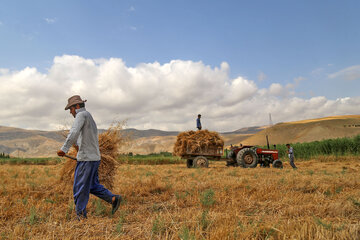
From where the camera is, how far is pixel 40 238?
307 cm

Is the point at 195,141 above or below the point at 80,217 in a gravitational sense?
above

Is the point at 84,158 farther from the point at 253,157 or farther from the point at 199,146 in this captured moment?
the point at 253,157

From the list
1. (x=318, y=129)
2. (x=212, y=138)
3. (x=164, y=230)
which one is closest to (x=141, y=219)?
(x=164, y=230)

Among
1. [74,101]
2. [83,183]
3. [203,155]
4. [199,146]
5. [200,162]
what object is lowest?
[200,162]

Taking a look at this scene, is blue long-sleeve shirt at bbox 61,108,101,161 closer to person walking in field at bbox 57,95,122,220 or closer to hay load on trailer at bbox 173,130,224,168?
person walking in field at bbox 57,95,122,220

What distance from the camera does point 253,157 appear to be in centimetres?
1463

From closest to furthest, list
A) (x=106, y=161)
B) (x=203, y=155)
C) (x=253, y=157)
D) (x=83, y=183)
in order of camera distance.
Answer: (x=83, y=183) → (x=106, y=161) → (x=203, y=155) → (x=253, y=157)

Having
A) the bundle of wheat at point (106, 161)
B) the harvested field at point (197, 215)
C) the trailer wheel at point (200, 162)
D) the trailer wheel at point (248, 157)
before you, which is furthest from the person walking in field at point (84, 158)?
the trailer wheel at point (248, 157)

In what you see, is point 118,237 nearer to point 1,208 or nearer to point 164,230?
point 164,230

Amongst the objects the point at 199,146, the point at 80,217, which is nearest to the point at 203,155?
the point at 199,146

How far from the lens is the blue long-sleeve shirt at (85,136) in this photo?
4273 millimetres

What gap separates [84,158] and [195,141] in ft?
33.9

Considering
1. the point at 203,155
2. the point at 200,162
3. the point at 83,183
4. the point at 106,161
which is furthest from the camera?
the point at 203,155

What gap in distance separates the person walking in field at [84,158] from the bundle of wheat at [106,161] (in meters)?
1.68
